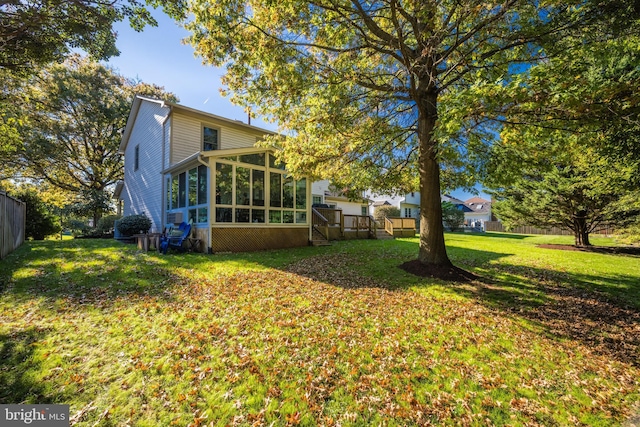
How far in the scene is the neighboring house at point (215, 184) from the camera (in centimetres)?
1066

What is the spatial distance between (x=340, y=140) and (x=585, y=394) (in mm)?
6963

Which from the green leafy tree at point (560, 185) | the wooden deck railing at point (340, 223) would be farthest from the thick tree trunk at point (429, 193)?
the wooden deck railing at point (340, 223)

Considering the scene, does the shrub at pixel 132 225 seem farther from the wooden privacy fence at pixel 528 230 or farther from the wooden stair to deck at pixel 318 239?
the wooden privacy fence at pixel 528 230

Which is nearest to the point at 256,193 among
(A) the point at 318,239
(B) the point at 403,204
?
(A) the point at 318,239

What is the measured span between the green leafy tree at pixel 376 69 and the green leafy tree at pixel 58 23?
7.03ft

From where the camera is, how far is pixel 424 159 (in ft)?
24.6

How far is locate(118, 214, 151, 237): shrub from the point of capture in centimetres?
1357

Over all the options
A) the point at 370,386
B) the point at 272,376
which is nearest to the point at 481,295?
the point at 370,386

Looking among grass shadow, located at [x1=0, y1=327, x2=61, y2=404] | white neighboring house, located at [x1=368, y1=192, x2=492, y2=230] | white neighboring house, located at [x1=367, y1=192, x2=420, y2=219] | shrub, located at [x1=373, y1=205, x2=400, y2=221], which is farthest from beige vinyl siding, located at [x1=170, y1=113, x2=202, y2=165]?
white neighboring house, located at [x1=367, y1=192, x2=420, y2=219]

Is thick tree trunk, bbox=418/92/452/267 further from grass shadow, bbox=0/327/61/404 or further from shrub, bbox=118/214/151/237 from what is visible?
shrub, bbox=118/214/151/237

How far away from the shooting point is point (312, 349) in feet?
11.8

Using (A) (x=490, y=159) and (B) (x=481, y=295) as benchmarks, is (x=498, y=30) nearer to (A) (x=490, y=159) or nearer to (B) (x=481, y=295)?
(A) (x=490, y=159)

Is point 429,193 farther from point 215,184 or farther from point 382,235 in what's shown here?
point 382,235

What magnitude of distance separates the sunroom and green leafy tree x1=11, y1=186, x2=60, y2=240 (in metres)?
8.32
